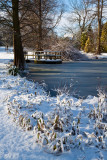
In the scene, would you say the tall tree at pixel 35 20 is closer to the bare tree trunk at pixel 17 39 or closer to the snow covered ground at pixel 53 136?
the bare tree trunk at pixel 17 39

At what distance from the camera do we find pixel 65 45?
70.4 ft

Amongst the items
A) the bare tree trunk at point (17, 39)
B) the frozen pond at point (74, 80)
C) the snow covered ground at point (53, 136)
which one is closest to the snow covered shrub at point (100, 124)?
the snow covered ground at point (53, 136)

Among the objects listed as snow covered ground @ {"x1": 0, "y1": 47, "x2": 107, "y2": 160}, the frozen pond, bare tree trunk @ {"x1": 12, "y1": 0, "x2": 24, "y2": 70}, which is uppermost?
bare tree trunk @ {"x1": 12, "y1": 0, "x2": 24, "y2": 70}

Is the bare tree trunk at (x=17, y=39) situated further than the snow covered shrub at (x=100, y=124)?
Yes

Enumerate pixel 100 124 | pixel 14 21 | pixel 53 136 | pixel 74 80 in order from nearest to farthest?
1. pixel 53 136
2. pixel 100 124
3. pixel 74 80
4. pixel 14 21

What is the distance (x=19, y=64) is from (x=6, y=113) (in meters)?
7.94

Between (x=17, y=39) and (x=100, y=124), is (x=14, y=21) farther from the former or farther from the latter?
(x=100, y=124)

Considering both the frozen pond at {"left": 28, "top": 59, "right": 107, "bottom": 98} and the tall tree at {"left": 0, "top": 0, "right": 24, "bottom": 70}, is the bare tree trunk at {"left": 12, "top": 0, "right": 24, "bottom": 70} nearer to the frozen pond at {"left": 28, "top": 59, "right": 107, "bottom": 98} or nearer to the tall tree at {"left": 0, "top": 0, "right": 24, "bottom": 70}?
the tall tree at {"left": 0, "top": 0, "right": 24, "bottom": 70}

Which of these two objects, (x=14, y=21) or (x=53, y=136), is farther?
(x=14, y=21)

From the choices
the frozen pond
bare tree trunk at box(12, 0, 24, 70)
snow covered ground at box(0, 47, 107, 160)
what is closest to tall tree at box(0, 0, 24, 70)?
bare tree trunk at box(12, 0, 24, 70)

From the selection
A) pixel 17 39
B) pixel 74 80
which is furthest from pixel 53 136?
pixel 17 39

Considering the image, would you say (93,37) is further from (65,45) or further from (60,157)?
(60,157)

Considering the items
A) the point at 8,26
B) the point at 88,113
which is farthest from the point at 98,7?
the point at 88,113

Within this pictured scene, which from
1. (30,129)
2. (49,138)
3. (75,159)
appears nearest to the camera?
(75,159)
